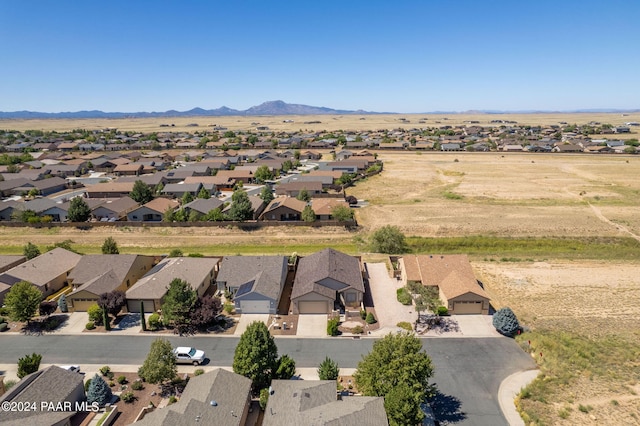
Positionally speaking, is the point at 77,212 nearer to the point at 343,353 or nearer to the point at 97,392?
the point at 97,392

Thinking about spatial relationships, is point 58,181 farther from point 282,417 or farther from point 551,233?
point 551,233

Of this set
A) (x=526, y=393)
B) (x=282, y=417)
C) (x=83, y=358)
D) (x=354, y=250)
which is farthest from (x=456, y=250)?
(x=83, y=358)

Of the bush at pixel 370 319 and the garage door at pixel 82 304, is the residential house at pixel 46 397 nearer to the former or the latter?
the garage door at pixel 82 304

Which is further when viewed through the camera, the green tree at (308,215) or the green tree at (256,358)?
the green tree at (308,215)

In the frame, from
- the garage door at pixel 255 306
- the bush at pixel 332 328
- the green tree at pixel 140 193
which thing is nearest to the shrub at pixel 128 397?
the garage door at pixel 255 306

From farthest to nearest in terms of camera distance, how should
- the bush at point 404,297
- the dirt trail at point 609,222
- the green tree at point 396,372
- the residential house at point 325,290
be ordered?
the dirt trail at point 609,222, the bush at point 404,297, the residential house at point 325,290, the green tree at point 396,372

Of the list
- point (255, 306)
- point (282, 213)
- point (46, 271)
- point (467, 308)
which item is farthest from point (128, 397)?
point (282, 213)

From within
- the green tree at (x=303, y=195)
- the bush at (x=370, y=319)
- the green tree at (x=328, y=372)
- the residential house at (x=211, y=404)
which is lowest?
the bush at (x=370, y=319)

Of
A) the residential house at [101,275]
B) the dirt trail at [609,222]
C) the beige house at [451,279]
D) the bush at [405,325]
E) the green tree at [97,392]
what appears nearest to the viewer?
the green tree at [97,392]
